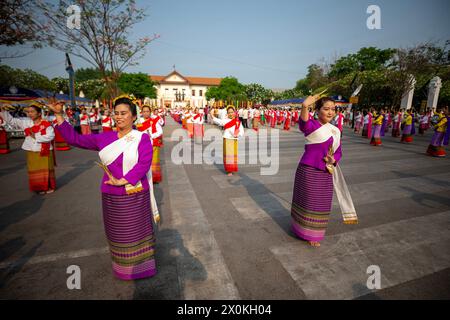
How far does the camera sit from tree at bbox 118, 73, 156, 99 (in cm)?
6012

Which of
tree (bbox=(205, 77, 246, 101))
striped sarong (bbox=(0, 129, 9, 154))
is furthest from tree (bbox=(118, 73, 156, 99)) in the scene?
striped sarong (bbox=(0, 129, 9, 154))

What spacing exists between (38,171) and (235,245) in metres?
4.69

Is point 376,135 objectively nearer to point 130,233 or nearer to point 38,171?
point 130,233

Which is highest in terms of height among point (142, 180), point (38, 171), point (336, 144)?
point (336, 144)

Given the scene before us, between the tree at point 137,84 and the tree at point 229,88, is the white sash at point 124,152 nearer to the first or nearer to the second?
the tree at point 137,84

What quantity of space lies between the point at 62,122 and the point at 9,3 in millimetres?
9598

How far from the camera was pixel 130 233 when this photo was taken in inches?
94.6

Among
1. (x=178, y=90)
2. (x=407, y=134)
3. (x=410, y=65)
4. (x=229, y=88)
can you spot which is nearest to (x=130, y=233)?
(x=407, y=134)

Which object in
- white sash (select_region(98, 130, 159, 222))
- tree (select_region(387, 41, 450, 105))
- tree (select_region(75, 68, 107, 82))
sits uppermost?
tree (select_region(75, 68, 107, 82))

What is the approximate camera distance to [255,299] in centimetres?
230

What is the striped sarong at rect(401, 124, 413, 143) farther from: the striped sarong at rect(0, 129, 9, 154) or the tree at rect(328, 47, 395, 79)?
the tree at rect(328, 47, 395, 79)

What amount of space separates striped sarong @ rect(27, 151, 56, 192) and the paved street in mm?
259

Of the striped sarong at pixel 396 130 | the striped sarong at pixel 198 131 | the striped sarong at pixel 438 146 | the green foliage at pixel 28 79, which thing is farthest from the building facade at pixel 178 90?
the striped sarong at pixel 438 146
